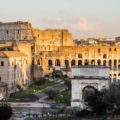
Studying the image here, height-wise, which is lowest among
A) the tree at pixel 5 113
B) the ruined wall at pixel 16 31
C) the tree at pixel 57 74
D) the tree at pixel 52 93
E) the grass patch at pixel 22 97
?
the tree at pixel 5 113

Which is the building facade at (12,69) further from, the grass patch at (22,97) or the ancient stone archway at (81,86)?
the ancient stone archway at (81,86)

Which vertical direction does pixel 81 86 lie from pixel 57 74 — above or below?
below

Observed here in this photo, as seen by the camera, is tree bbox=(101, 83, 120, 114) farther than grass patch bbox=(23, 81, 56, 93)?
No

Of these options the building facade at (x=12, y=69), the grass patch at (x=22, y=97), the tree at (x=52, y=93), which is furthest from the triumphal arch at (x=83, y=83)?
the building facade at (x=12, y=69)

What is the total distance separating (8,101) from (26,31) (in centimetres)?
3582

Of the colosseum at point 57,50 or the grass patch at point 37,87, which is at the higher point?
the colosseum at point 57,50

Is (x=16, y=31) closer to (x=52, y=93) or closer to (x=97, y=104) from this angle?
(x=52, y=93)

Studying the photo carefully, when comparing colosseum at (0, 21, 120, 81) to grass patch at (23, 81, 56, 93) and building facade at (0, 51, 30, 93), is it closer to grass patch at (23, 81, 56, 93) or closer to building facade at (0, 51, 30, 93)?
grass patch at (23, 81, 56, 93)

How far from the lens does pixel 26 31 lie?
86.1 meters

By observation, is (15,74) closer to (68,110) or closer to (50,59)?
(68,110)

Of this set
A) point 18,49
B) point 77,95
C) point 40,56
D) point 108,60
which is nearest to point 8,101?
point 77,95

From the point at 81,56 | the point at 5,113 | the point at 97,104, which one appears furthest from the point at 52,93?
the point at 81,56

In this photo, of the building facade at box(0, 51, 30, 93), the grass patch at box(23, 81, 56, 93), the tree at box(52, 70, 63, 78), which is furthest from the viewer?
the tree at box(52, 70, 63, 78)

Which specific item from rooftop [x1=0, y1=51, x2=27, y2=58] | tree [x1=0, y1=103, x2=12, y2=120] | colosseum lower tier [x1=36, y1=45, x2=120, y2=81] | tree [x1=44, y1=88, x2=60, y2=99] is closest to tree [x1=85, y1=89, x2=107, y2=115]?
tree [x1=0, y1=103, x2=12, y2=120]
